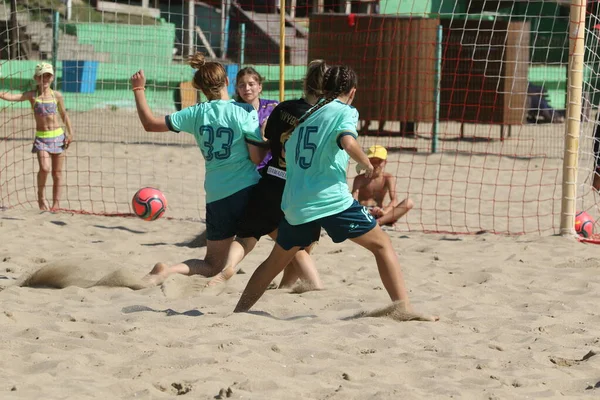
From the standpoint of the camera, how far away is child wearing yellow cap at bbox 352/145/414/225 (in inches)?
336

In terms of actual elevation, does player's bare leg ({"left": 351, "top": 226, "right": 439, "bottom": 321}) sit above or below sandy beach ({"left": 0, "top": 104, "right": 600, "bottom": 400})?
above

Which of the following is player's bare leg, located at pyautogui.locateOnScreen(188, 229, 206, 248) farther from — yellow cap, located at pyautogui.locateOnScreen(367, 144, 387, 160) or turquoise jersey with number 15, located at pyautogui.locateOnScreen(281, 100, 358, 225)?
turquoise jersey with number 15, located at pyautogui.locateOnScreen(281, 100, 358, 225)

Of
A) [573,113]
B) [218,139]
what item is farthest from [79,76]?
[218,139]

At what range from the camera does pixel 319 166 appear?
4.69 m

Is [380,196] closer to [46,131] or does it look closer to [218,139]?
[46,131]

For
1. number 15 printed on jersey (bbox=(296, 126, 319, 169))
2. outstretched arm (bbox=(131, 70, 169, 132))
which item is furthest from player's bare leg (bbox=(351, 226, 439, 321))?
outstretched arm (bbox=(131, 70, 169, 132))

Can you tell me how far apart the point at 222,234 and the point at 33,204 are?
4887mm

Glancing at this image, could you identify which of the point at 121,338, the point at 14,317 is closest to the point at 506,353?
the point at 121,338

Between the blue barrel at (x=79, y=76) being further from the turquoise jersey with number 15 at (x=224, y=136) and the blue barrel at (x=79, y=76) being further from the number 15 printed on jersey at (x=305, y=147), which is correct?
the number 15 printed on jersey at (x=305, y=147)

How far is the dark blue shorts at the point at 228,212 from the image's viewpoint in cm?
546

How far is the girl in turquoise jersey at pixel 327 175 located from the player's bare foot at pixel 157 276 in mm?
1168

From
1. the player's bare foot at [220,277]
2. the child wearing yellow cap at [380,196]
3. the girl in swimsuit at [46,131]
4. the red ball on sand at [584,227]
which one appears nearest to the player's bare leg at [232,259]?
the player's bare foot at [220,277]

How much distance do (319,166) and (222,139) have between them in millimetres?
911

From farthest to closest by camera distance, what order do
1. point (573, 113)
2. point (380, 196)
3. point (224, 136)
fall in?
1. point (380, 196)
2. point (573, 113)
3. point (224, 136)
